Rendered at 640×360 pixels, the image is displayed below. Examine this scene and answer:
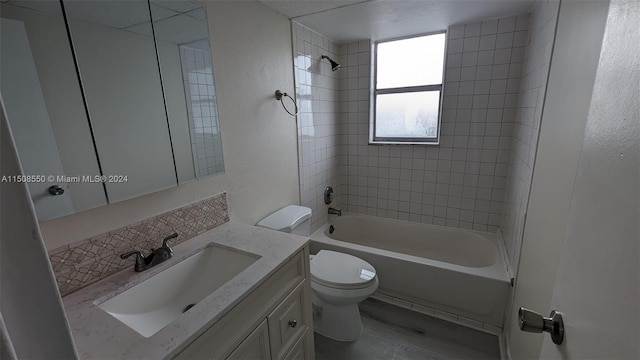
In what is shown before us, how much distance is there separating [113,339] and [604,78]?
1242 mm

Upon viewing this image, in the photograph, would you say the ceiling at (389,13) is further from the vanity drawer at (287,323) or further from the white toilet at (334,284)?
the vanity drawer at (287,323)

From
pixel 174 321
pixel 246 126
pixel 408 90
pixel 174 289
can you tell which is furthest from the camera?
pixel 408 90

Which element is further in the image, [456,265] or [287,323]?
[456,265]

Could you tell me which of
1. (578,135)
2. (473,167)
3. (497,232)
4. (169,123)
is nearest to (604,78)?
(578,135)

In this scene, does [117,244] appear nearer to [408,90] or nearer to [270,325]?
[270,325]

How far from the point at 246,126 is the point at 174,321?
1.11 metres

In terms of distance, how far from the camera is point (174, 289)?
1107 mm

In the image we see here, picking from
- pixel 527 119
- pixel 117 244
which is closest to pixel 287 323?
pixel 117 244

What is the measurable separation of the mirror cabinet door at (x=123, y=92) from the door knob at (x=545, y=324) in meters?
1.33

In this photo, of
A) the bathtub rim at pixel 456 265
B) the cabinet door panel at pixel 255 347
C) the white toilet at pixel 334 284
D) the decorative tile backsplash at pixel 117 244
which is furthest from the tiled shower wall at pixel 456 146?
the cabinet door panel at pixel 255 347

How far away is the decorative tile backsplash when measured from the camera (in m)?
0.91

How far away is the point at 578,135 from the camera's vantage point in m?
0.73

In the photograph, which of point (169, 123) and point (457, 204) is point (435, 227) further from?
point (169, 123)

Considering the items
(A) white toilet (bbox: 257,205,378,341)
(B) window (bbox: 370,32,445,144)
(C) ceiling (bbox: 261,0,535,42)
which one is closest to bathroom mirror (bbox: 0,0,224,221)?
(A) white toilet (bbox: 257,205,378,341)
